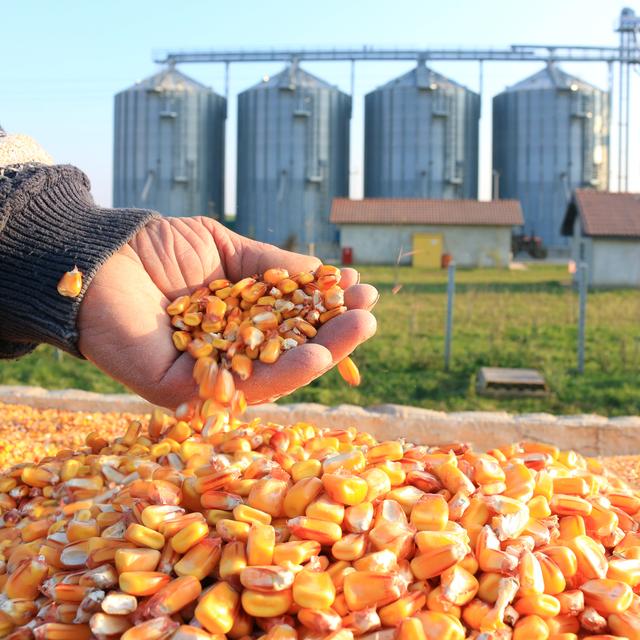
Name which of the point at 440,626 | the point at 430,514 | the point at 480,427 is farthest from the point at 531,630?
the point at 480,427

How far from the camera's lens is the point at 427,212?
75.8 feet

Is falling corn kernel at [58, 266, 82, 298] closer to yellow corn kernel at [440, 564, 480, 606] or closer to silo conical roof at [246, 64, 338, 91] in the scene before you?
yellow corn kernel at [440, 564, 480, 606]

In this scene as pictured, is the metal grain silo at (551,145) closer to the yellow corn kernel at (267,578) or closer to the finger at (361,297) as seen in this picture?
the finger at (361,297)

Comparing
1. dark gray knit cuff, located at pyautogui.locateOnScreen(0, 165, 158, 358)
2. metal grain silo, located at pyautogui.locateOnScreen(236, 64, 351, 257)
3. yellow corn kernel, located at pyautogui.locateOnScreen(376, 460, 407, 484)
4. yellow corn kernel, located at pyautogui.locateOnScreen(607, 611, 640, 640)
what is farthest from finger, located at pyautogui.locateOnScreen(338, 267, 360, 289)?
metal grain silo, located at pyautogui.locateOnScreen(236, 64, 351, 257)

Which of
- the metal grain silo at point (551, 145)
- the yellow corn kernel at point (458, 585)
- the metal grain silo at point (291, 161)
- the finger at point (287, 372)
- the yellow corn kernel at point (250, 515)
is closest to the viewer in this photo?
the yellow corn kernel at point (458, 585)

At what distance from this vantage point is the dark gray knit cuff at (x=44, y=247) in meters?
2.18

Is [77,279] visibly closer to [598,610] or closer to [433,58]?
[598,610]

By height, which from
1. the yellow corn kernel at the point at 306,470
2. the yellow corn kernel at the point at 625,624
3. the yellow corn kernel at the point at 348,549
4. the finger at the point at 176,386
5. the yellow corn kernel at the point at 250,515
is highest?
the finger at the point at 176,386

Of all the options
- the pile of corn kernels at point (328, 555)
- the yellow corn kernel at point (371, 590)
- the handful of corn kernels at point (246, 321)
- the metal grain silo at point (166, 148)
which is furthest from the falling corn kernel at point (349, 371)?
the metal grain silo at point (166, 148)

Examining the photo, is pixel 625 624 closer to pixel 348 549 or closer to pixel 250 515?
pixel 348 549

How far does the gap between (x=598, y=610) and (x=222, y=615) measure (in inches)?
28.4

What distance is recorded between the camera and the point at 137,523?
162 cm

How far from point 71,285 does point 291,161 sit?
82.3ft

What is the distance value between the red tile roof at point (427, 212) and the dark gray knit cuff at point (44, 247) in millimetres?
19860
